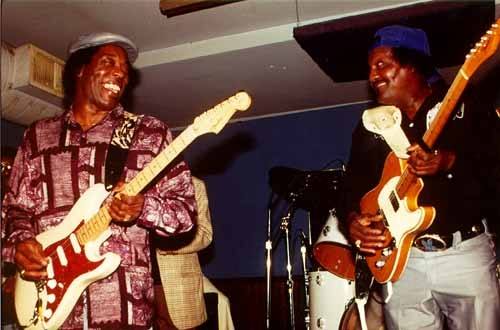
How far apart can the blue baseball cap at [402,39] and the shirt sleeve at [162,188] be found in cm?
123

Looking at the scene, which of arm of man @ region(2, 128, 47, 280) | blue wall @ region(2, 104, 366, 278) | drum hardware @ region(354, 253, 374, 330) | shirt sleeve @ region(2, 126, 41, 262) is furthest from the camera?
blue wall @ region(2, 104, 366, 278)

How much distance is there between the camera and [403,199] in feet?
7.86

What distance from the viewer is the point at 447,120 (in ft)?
7.43

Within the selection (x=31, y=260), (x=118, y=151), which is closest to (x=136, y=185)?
(x=118, y=151)

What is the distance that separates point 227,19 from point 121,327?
329 cm

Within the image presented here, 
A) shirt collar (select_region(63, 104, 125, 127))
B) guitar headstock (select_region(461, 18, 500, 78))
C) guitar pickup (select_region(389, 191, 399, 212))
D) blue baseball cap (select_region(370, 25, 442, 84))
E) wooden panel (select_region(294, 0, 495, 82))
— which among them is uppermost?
wooden panel (select_region(294, 0, 495, 82))

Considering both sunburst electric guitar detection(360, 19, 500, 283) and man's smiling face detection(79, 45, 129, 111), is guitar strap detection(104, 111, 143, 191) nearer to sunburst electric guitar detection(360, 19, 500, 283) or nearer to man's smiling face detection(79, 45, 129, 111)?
man's smiling face detection(79, 45, 129, 111)

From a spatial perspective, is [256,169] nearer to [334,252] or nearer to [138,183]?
[334,252]

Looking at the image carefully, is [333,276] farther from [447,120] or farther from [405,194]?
[447,120]

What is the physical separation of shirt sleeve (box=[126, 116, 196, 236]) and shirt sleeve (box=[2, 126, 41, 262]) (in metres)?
0.44

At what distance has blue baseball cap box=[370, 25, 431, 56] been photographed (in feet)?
8.91

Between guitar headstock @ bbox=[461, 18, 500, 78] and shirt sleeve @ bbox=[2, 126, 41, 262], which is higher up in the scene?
guitar headstock @ bbox=[461, 18, 500, 78]

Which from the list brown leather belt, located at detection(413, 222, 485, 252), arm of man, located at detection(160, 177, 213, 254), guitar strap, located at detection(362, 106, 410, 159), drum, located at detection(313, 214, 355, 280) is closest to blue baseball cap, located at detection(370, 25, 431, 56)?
guitar strap, located at detection(362, 106, 410, 159)

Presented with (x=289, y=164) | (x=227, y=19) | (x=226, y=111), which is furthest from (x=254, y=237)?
(x=226, y=111)
